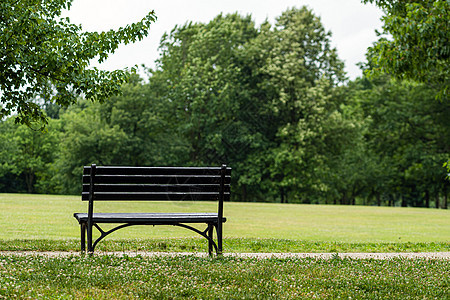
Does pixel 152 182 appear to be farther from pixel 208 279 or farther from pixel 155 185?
pixel 208 279

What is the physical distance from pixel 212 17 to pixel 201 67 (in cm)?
659

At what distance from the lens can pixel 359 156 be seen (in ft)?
160

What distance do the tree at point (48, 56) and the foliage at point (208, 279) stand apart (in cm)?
326

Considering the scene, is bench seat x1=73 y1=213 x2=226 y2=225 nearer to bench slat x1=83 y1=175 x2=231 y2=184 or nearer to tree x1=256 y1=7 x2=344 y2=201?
bench slat x1=83 y1=175 x2=231 y2=184

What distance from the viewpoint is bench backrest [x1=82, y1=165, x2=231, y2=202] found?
6379 millimetres

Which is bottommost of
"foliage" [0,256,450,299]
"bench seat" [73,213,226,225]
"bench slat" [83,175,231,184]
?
"foliage" [0,256,450,299]

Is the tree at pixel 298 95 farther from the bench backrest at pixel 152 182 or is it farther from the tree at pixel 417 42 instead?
the bench backrest at pixel 152 182

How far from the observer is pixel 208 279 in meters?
4.95

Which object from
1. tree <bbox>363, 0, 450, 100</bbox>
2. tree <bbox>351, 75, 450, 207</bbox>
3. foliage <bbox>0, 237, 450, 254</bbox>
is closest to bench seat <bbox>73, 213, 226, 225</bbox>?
foliage <bbox>0, 237, 450, 254</bbox>

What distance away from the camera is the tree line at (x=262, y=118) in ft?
123

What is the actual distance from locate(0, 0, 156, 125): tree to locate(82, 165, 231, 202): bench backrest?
2402 mm

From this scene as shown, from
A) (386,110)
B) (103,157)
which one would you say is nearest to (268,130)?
(386,110)

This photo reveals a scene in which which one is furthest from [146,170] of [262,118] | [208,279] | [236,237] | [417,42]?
[262,118]

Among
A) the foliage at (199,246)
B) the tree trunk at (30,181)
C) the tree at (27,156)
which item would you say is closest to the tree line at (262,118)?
the tree at (27,156)
